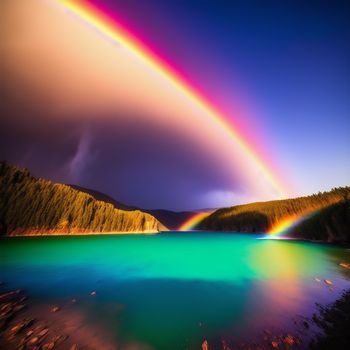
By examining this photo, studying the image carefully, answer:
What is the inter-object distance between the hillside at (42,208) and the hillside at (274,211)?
337 ft

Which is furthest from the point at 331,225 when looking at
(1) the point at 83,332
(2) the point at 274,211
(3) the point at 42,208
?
(3) the point at 42,208

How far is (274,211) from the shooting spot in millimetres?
132000

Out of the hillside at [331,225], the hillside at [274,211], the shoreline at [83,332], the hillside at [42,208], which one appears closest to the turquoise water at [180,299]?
the shoreline at [83,332]

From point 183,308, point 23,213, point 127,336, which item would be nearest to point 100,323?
point 127,336

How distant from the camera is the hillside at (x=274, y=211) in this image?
88875 millimetres

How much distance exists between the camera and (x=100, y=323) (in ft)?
27.0

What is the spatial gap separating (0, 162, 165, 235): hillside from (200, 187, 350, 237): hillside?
103 meters

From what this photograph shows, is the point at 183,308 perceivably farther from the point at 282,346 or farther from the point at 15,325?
the point at 15,325

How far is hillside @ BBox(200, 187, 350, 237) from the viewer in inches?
3499

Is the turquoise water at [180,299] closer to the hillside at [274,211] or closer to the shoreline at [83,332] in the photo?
the shoreline at [83,332]

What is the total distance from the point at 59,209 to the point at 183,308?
9872cm

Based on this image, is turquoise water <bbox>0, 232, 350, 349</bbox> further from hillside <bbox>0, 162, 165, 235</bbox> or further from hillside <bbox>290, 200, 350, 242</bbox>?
hillside <bbox>0, 162, 165, 235</bbox>

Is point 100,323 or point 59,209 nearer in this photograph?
point 100,323

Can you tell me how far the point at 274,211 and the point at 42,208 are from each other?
130 m
